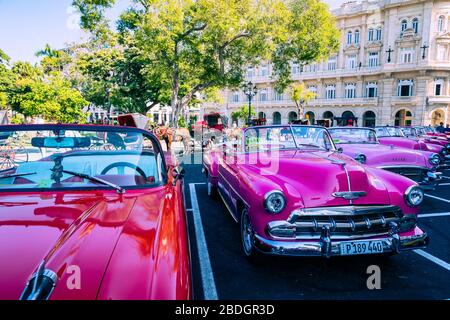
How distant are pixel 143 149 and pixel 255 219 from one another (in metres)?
1.47

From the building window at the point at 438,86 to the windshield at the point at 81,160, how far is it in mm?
43300

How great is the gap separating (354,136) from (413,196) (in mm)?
5394

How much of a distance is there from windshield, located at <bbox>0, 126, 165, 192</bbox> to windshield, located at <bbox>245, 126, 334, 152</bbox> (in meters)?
2.29

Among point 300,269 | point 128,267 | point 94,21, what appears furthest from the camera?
point 94,21

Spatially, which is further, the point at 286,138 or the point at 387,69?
the point at 387,69

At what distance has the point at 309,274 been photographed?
11.6ft

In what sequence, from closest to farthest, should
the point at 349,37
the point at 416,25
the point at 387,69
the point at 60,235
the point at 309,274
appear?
the point at 60,235 → the point at 309,274 → the point at 416,25 → the point at 387,69 → the point at 349,37

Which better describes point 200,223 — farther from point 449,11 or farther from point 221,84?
point 449,11

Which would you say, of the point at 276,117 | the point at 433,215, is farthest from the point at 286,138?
the point at 276,117

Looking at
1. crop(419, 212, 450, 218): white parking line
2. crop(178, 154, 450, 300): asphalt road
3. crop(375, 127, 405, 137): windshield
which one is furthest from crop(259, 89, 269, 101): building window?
crop(178, 154, 450, 300): asphalt road

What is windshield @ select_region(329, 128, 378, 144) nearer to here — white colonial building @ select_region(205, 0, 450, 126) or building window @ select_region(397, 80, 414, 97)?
white colonial building @ select_region(205, 0, 450, 126)

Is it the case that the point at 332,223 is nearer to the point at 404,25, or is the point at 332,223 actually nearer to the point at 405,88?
the point at 405,88

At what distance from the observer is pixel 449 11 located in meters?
35.3

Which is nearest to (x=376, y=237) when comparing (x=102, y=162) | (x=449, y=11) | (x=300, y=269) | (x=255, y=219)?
(x=300, y=269)
